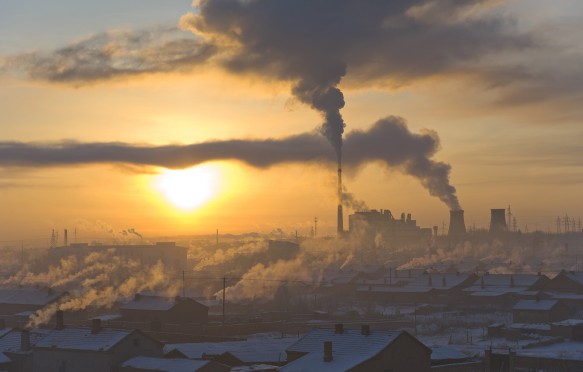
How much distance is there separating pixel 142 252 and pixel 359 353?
4986 inches

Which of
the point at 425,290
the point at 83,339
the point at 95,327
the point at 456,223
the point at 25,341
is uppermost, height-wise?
the point at 456,223

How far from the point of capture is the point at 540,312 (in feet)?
235

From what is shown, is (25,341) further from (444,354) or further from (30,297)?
(30,297)

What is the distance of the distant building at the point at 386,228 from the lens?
160 metres

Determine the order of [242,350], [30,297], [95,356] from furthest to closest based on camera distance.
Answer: [30,297] → [242,350] → [95,356]

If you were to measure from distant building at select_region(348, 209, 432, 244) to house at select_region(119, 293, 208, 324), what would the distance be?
3577 inches

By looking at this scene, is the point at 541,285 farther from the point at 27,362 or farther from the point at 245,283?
the point at 27,362

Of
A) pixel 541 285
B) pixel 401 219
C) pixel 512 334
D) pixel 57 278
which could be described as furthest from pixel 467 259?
pixel 512 334

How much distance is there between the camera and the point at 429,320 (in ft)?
242

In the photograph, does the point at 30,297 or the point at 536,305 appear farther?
the point at 30,297

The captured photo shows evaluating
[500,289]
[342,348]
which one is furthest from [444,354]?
[500,289]

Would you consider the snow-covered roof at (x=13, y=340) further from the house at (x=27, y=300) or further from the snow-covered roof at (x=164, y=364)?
the house at (x=27, y=300)

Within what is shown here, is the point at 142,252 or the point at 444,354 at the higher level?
the point at 142,252

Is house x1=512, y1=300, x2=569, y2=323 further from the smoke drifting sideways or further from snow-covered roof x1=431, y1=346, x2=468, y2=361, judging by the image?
snow-covered roof x1=431, y1=346, x2=468, y2=361
